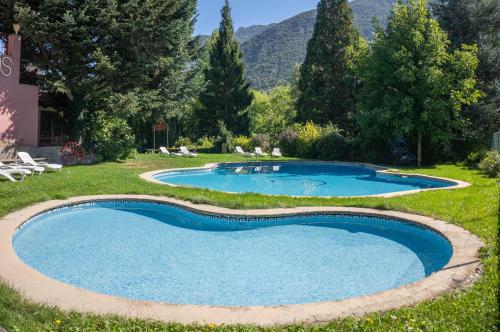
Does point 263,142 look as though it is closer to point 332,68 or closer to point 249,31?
point 332,68

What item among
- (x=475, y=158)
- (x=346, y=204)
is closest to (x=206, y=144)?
(x=475, y=158)

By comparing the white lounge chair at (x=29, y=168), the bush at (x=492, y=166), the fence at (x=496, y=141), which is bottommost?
the white lounge chair at (x=29, y=168)

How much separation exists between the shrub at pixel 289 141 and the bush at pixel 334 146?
280cm

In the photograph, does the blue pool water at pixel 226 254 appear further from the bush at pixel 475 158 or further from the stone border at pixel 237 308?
the bush at pixel 475 158

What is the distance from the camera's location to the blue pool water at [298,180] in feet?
49.0

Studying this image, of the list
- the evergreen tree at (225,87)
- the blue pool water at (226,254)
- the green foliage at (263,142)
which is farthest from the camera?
the evergreen tree at (225,87)

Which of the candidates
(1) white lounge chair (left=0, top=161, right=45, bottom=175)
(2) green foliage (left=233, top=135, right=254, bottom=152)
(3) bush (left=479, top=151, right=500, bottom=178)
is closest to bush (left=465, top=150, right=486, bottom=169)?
(3) bush (left=479, top=151, right=500, bottom=178)

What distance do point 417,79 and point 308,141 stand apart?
26.4 feet

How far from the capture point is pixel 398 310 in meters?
3.99

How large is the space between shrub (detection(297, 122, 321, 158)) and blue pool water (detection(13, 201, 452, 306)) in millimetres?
16819

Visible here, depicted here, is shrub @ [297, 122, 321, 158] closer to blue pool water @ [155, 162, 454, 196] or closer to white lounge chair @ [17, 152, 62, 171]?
blue pool water @ [155, 162, 454, 196]

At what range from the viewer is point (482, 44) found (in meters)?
22.5

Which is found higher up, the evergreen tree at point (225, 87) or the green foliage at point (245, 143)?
the evergreen tree at point (225, 87)

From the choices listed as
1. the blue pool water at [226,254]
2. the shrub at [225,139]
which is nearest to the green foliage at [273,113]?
the shrub at [225,139]
